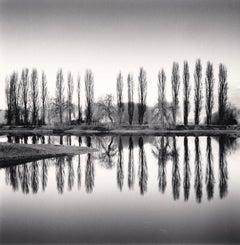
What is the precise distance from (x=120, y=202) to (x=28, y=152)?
11.4 m

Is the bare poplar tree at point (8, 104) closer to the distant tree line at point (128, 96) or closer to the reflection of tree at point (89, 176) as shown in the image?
the distant tree line at point (128, 96)

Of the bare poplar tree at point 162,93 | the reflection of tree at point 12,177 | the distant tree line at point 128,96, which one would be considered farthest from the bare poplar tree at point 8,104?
the reflection of tree at point 12,177

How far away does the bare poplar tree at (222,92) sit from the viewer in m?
49.8

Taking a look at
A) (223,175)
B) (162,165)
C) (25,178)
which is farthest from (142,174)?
(25,178)

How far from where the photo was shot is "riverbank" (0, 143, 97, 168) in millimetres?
20067

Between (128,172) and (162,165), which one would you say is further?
(162,165)

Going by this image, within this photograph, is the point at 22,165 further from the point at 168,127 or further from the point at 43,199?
the point at 168,127

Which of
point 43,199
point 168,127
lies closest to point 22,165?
point 43,199

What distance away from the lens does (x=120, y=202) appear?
11406 mm

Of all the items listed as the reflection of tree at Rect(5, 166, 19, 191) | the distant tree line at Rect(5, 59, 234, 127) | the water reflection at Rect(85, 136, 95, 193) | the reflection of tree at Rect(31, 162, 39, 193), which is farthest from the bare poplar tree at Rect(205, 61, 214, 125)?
the reflection of tree at Rect(5, 166, 19, 191)

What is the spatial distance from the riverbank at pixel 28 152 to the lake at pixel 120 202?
1347mm

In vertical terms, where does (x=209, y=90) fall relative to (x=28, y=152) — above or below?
above

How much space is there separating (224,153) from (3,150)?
12752 mm

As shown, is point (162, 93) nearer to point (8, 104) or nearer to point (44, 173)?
point (8, 104)
